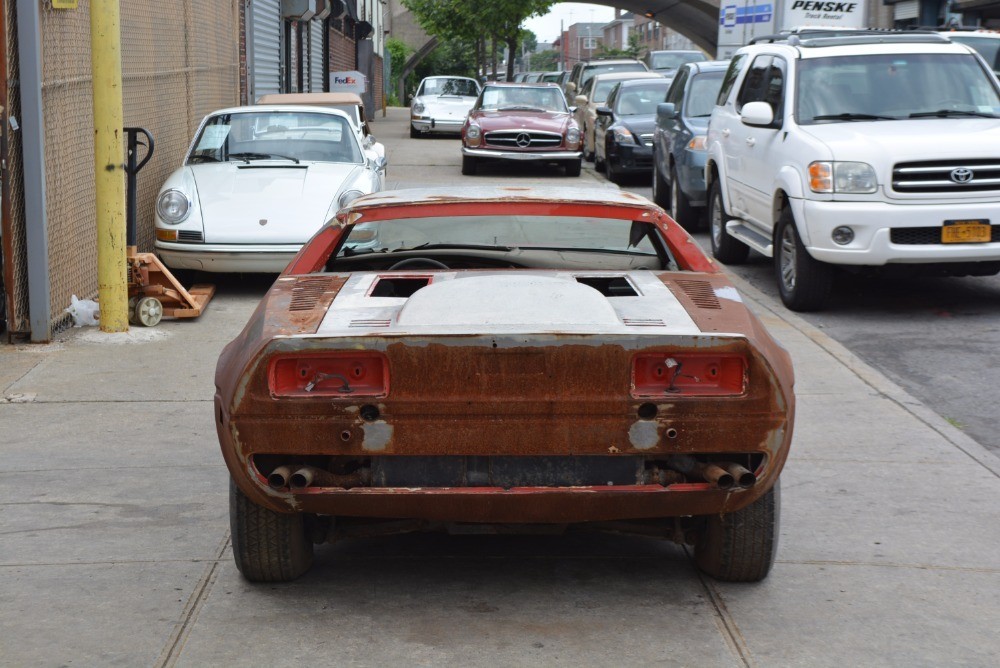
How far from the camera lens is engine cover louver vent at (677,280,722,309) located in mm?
4207

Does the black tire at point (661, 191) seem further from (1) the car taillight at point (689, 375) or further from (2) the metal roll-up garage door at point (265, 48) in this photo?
(1) the car taillight at point (689, 375)

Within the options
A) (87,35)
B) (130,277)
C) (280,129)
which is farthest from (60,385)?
(280,129)

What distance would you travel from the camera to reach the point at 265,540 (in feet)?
13.9

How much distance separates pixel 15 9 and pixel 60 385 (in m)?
2.47

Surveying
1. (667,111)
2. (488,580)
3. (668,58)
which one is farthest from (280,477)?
(668,58)

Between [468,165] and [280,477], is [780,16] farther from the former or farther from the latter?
[280,477]

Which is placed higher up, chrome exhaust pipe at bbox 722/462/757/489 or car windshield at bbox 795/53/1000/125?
car windshield at bbox 795/53/1000/125

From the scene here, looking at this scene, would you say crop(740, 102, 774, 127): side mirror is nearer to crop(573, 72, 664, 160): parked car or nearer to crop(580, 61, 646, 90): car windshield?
crop(573, 72, 664, 160): parked car

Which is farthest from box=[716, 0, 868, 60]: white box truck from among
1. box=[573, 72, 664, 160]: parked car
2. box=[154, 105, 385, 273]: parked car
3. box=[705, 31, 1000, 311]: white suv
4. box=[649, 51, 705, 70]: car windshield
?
box=[154, 105, 385, 273]: parked car

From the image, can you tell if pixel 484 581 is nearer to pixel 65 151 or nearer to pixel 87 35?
pixel 65 151

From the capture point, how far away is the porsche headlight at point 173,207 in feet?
33.6

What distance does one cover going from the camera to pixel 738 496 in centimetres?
390

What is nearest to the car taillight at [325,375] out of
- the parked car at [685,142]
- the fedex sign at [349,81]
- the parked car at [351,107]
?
the parked car at [351,107]

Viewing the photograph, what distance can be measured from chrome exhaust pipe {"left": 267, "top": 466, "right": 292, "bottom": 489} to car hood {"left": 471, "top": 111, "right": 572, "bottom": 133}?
1732 centimetres
